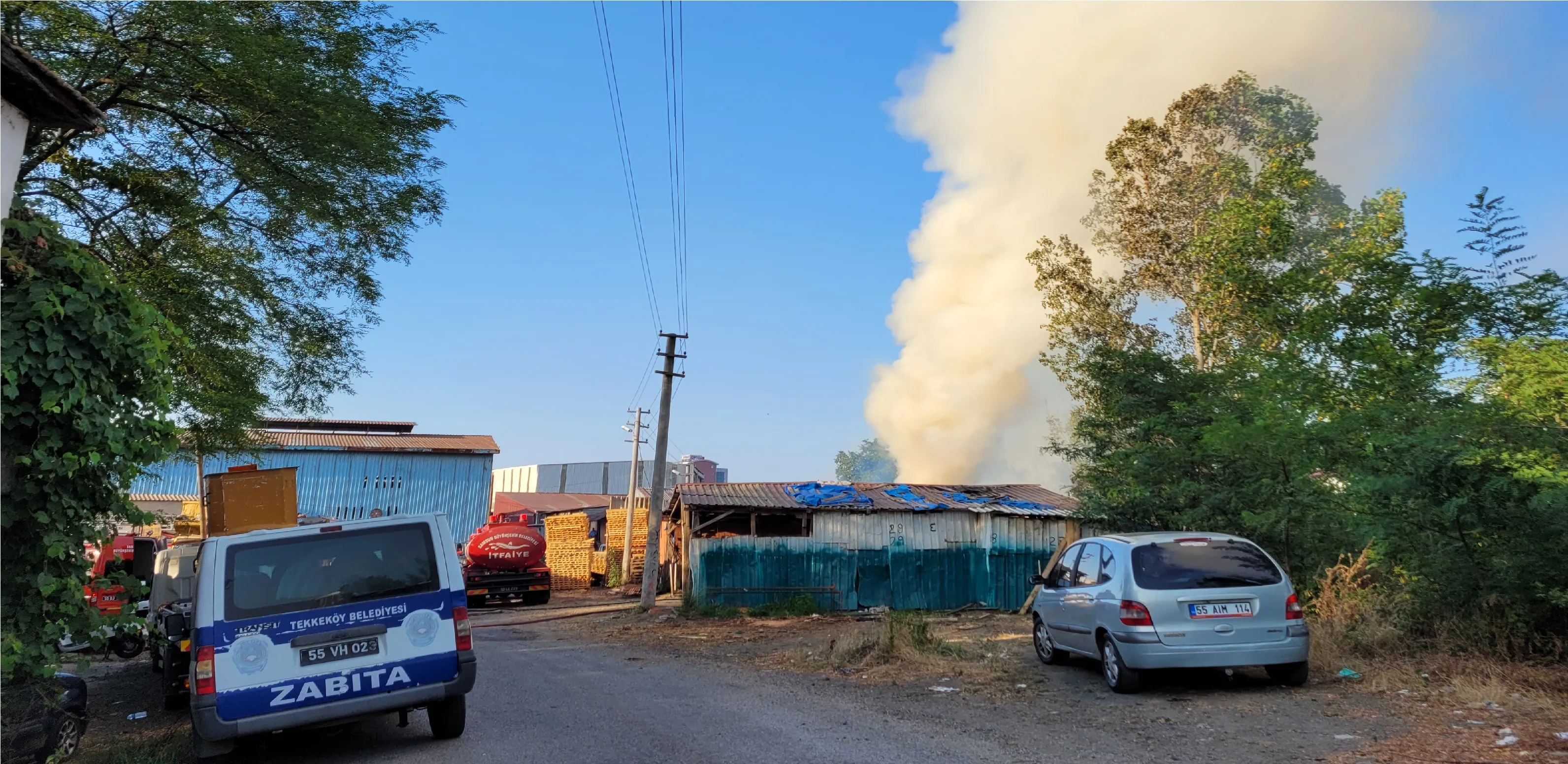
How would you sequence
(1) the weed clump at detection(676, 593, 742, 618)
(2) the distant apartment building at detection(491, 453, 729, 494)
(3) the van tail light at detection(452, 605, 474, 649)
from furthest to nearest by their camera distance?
(2) the distant apartment building at detection(491, 453, 729, 494), (1) the weed clump at detection(676, 593, 742, 618), (3) the van tail light at detection(452, 605, 474, 649)

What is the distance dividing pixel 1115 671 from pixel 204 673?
754 centimetres

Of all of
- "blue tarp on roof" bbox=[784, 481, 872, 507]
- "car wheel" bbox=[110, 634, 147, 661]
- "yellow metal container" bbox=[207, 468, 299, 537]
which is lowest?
"car wheel" bbox=[110, 634, 147, 661]

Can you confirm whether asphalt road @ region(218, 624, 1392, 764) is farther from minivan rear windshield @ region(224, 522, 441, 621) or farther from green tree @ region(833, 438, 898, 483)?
green tree @ region(833, 438, 898, 483)

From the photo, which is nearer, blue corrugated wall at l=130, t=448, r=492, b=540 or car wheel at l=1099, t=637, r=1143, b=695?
car wheel at l=1099, t=637, r=1143, b=695

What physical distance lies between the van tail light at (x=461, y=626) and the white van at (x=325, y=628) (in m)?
0.01

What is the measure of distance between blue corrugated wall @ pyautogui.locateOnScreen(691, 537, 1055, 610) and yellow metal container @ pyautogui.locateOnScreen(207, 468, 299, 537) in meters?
12.8

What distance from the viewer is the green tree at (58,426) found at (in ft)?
17.4

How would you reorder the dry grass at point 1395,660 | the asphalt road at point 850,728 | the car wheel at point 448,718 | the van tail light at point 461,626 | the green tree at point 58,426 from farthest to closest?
the dry grass at point 1395,660, the car wheel at point 448,718, the van tail light at point 461,626, the asphalt road at point 850,728, the green tree at point 58,426

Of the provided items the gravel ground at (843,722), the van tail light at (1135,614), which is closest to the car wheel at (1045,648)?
the gravel ground at (843,722)

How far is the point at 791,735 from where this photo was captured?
708cm

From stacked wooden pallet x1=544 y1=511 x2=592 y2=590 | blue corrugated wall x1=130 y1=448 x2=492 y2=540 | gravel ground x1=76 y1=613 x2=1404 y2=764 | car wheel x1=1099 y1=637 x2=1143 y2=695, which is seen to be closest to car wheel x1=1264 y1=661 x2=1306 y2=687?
Answer: gravel ground x1=76 y1=613 x2=1404 y2=764

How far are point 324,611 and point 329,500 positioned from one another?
36268 millimetres

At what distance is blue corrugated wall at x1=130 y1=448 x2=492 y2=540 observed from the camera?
38.6 m

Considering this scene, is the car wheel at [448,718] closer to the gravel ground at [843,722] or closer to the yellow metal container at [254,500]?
the gravel ground at [843,722]
